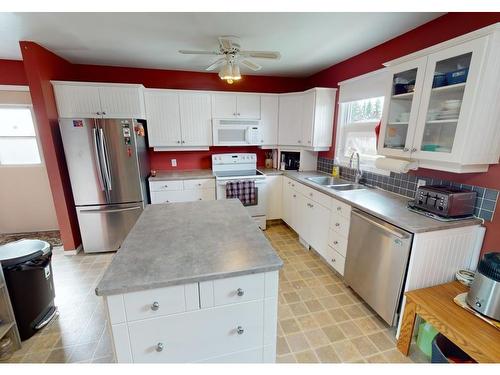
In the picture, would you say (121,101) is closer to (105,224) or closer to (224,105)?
(224,105)

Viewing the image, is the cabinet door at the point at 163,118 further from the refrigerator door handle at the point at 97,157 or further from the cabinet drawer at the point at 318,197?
the cabinet drawer at the point at 318,197

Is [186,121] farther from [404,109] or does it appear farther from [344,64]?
[404,109]

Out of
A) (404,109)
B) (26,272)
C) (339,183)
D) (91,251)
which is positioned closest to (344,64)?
(404,109)

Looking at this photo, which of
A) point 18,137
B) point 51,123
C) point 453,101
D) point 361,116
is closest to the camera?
point 453,101

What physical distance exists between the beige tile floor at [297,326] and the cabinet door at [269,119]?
211 cm

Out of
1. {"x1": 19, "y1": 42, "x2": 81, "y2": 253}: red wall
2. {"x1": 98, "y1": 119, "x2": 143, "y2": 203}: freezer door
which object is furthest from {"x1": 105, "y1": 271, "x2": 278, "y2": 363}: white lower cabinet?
{"x1": 19, "y1": 42, "x2": 81, "y2": 253}: red wall

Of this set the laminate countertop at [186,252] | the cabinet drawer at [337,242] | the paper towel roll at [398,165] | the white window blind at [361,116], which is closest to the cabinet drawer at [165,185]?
the laminate countertop at [186,252]

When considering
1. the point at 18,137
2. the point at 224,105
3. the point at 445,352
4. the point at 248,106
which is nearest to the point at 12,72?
the point at 18,137

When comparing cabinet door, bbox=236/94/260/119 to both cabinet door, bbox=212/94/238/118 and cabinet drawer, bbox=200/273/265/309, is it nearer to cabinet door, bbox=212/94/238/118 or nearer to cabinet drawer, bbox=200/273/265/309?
cabinet door, bbox=212/94/238/118

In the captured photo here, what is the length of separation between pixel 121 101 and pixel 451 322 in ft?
12.4

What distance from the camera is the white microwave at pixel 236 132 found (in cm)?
358

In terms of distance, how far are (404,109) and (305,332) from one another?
210 centimetres

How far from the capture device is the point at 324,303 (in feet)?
6.98

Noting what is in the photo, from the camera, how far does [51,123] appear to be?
2.67 m
